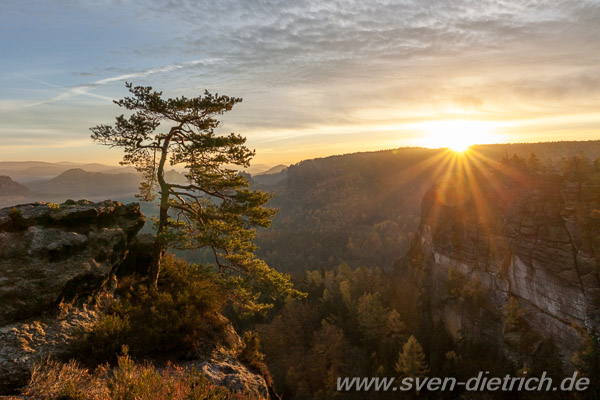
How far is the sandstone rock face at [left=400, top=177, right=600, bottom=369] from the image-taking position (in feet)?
139

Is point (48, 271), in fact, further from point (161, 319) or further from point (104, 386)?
point (104, 386)

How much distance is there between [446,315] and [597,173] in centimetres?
3874

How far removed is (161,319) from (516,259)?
5870cm

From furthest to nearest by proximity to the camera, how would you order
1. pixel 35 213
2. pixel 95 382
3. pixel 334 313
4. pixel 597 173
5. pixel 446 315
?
1. pixel 334 313
2. pixel 446 315
3. pixel 597 173
4. pixel 35 213
5. pixel 95 382

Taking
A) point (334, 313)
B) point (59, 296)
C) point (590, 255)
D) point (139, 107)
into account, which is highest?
point (139, 107)

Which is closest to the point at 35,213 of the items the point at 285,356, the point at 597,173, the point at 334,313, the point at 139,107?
the point at 139,107

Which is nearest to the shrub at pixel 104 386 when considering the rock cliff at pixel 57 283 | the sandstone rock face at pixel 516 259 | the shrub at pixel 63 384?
the shrub at pixel 63 384

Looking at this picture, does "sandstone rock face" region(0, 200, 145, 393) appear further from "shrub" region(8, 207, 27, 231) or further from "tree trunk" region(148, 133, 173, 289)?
"tree trunk" region(148, 133, 173, 289)

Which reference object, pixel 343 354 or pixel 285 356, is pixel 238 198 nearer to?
pixel 285 356

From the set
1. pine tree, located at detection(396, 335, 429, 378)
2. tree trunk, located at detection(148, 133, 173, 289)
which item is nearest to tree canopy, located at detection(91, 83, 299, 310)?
tree trunk, located at detection(148, 133, 173, 289)

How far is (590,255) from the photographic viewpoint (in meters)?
41.2

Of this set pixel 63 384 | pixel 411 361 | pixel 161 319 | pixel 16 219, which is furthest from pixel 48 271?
pixel 411 361

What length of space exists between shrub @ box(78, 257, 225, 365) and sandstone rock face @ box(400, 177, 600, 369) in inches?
1973

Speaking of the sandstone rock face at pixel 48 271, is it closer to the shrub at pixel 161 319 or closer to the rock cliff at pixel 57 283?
the rock cliff at pixel 57 283
